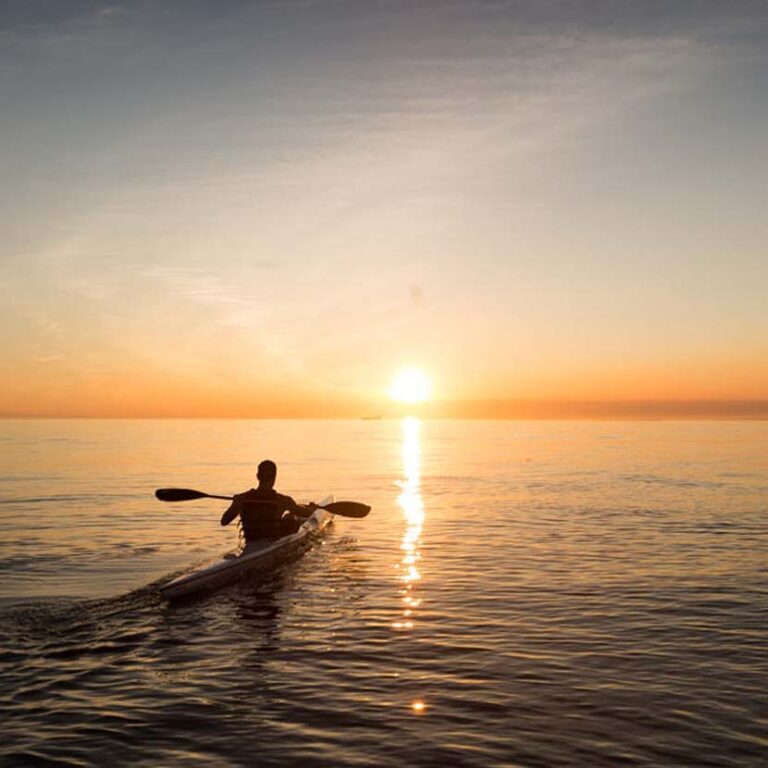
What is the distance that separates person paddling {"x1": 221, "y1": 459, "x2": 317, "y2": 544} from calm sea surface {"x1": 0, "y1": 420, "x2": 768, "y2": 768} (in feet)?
4.27

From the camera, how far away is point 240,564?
59.7ft

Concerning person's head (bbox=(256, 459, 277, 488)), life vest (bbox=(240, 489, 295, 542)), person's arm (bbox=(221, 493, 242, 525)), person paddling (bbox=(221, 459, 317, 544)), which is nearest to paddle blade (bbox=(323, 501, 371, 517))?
person paddling (bbox=(221, 459, 317, 544))

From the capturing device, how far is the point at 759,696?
1019cm

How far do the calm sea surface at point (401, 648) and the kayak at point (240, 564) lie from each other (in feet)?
1.33

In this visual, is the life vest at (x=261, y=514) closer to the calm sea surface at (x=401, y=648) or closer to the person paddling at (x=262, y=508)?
the person paddling at (x=262, y=508)

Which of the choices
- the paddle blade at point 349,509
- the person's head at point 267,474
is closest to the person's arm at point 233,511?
the person's head at point 267,474

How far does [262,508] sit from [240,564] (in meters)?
2.27

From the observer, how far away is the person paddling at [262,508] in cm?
1978

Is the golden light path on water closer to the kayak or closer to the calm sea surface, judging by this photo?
the calm sea surface

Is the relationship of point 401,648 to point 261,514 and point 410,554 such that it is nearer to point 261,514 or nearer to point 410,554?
point 261,514

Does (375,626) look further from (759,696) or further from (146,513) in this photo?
(146,513)

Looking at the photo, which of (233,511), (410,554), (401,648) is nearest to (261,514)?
(233,511)

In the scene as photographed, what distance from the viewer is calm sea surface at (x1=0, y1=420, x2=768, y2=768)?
8797 mm

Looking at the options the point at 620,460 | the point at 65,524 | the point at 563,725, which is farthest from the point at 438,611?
the point at 620,460
